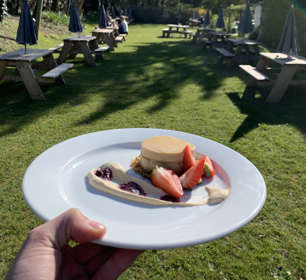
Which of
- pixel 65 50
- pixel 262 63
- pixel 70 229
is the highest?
pixel 70 229

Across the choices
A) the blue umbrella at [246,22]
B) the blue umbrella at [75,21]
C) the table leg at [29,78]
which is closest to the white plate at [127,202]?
the table leg at [29,78]

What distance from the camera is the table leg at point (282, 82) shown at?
284 inches

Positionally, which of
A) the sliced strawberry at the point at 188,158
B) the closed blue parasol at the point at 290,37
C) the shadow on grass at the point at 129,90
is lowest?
the shadow on grass at the point at 129,90

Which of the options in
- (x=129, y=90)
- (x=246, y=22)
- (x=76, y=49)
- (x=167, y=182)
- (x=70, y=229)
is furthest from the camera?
(x=246, y=22)

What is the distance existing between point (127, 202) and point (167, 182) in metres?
0.32

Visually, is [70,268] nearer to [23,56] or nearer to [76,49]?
[23,56]

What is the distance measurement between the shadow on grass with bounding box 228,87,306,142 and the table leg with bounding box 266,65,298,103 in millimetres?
190

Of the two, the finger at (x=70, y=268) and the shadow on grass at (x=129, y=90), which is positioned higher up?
→ the finger at (x=70, y=268)

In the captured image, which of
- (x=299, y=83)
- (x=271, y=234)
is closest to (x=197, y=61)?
(x=299, y=83)

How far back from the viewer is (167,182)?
6.44 ft

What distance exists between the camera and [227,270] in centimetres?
274

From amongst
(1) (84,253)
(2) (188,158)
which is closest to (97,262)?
(1) (84,253)

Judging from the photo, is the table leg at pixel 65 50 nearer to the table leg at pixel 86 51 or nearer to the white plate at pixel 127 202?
the table leg at pixel 86 51

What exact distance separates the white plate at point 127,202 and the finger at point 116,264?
207mm
